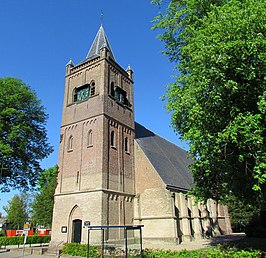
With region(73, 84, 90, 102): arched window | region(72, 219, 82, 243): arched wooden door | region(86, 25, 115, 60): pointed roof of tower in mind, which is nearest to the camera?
region(72, 219, 82, 243): arched wooden door

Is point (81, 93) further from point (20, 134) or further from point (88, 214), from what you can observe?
point (88, 214)

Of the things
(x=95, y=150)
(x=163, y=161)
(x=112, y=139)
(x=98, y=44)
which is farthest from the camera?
(x=98, y=44)

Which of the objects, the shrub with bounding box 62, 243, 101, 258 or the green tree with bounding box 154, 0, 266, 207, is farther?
the shrub with bounding box 62, 243, 101, 258

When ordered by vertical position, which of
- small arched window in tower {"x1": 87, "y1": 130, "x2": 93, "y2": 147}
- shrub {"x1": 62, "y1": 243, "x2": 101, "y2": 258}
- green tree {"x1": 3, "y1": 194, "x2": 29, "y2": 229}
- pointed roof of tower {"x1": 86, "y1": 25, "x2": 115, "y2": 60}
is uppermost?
pointed roof of tower {"x1": 86, "y1": 25, "x2": 115, "y2": 60}

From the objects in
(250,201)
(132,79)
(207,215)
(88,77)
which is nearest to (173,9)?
(250,201)

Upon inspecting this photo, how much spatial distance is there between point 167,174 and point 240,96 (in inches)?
689

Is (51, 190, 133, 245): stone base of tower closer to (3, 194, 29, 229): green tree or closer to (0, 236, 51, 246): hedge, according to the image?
(0, 236, 51, 246): hedge

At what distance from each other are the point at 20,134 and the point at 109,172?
8965mm

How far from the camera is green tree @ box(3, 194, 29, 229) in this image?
59497 millimetres

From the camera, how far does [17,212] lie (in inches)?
2362

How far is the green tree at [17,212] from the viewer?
59.5 metres

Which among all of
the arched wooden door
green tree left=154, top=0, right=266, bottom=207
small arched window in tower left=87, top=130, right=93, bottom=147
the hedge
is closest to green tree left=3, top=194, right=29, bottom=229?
the hedge

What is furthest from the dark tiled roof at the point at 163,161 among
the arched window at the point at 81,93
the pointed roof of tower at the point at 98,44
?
the pointed roof of tower at the point at 98,44

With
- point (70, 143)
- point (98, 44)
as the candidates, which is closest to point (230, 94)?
point (70, 143)
